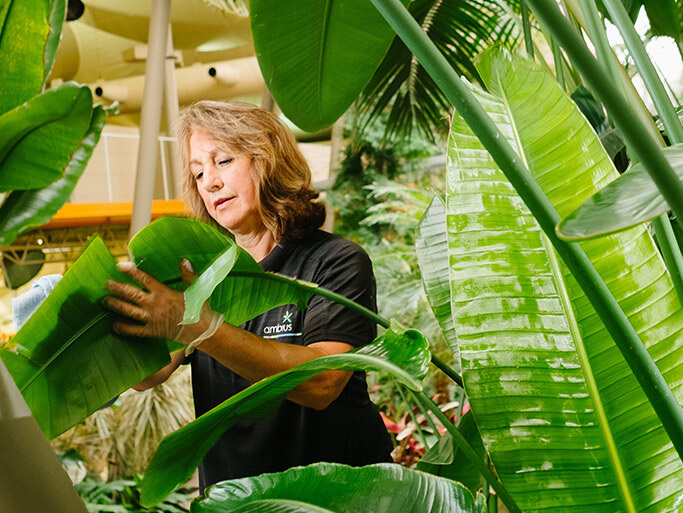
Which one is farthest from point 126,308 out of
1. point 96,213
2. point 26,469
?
point 96,213

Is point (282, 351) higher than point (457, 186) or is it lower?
lower

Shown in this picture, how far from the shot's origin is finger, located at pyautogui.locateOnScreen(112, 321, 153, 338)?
69 centimetres

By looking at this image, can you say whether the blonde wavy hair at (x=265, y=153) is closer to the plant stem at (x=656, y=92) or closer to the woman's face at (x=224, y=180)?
the woman's face at (x=224, y=180)

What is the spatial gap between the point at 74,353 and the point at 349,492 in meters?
0.34

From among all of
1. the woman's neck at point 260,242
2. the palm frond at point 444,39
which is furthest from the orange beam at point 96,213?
the woman's neck at point 260,242

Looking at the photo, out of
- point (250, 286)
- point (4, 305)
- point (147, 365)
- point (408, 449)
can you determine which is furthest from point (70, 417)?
point (4, 305)

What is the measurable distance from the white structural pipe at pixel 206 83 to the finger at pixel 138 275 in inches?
298

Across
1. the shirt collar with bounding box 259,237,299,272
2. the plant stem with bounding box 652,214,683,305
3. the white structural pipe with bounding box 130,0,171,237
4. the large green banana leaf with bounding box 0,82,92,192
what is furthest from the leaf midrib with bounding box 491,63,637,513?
the white structural pipe with bounding box 130,0,171,237

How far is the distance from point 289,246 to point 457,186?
65 cm

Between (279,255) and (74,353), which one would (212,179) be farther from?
(74,353)

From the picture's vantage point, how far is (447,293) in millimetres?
820

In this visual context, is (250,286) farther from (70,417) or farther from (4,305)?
(4,305)

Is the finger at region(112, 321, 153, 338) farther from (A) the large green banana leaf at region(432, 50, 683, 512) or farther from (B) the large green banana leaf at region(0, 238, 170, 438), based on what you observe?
(A) the large green banana leaf at region(432, 50, 683, 512)

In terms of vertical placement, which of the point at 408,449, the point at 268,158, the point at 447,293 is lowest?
the point at 408,449
